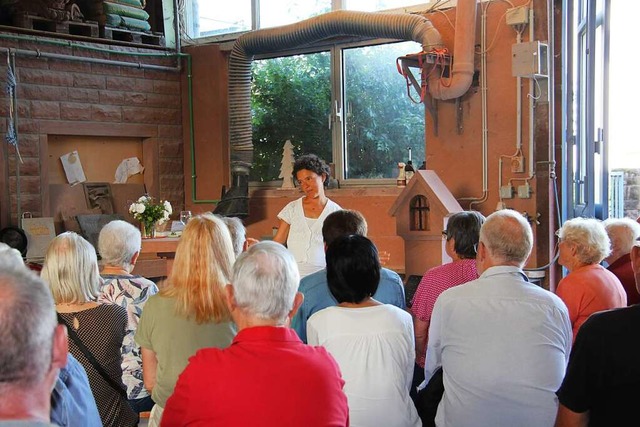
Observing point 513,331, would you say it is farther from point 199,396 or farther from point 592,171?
point 592,171

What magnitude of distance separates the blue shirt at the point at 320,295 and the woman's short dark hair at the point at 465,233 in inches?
15.9

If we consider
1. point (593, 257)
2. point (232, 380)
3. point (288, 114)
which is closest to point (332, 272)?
point (232, 380)

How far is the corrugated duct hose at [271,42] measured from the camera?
A: 5825 millimetres

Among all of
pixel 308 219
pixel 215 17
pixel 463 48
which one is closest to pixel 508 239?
pixel 308 219

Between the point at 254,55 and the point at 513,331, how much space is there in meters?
5.03

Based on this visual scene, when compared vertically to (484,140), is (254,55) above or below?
above

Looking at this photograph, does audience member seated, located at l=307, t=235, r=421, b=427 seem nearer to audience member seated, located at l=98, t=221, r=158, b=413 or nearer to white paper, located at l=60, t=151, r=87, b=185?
audience member seated, located at l=98, t=221, r=158, b=413

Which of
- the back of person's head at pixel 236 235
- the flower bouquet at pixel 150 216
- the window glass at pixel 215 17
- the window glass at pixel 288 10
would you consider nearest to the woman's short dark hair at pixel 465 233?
the back of person's head at pixel 236 235

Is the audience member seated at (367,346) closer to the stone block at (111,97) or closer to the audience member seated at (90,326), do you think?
the audience member seated at (90,326)

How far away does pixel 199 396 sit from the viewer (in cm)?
174

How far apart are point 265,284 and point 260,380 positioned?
26 cm

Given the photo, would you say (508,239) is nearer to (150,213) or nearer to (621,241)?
(621,241)

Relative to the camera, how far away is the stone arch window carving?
5.47m

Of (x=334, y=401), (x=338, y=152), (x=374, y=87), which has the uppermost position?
(x=374, y=87)
